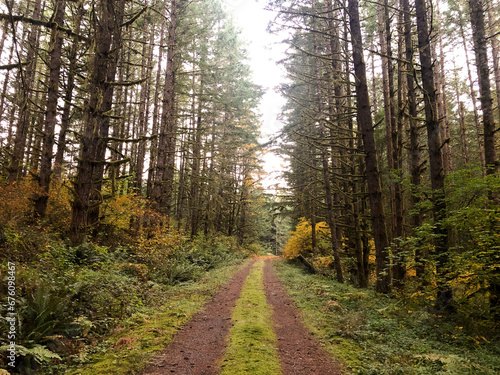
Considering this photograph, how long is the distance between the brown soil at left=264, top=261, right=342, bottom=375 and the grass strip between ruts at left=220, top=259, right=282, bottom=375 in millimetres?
169

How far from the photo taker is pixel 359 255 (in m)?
12.3

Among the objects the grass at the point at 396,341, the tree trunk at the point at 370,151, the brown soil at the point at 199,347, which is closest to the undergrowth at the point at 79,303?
the brown soil at the point at 199,347

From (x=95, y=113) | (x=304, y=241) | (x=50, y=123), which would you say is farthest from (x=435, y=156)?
(x=304, y=241)

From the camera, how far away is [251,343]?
5.07 metres

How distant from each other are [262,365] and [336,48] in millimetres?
13325

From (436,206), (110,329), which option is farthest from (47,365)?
(436,206)

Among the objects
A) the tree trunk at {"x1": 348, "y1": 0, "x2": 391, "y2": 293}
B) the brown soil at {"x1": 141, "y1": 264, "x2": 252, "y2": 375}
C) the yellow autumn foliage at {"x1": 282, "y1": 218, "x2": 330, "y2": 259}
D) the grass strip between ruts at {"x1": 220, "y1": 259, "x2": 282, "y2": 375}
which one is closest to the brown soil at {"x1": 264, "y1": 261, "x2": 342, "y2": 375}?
the grass strip between ruts at {"x1": 220, "y1": 259, "x2": 282, "y2": 375}

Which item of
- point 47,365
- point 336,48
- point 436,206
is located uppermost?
point 336,48

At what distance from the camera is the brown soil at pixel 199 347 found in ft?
13.4

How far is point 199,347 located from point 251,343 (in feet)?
3.21

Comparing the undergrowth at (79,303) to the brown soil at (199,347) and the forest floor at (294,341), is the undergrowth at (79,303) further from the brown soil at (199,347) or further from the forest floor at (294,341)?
the brown soil at (199,347)

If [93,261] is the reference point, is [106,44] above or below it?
above

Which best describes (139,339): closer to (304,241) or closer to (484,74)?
(484,74)

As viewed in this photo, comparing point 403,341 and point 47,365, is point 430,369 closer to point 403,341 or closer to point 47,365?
point 403,341
